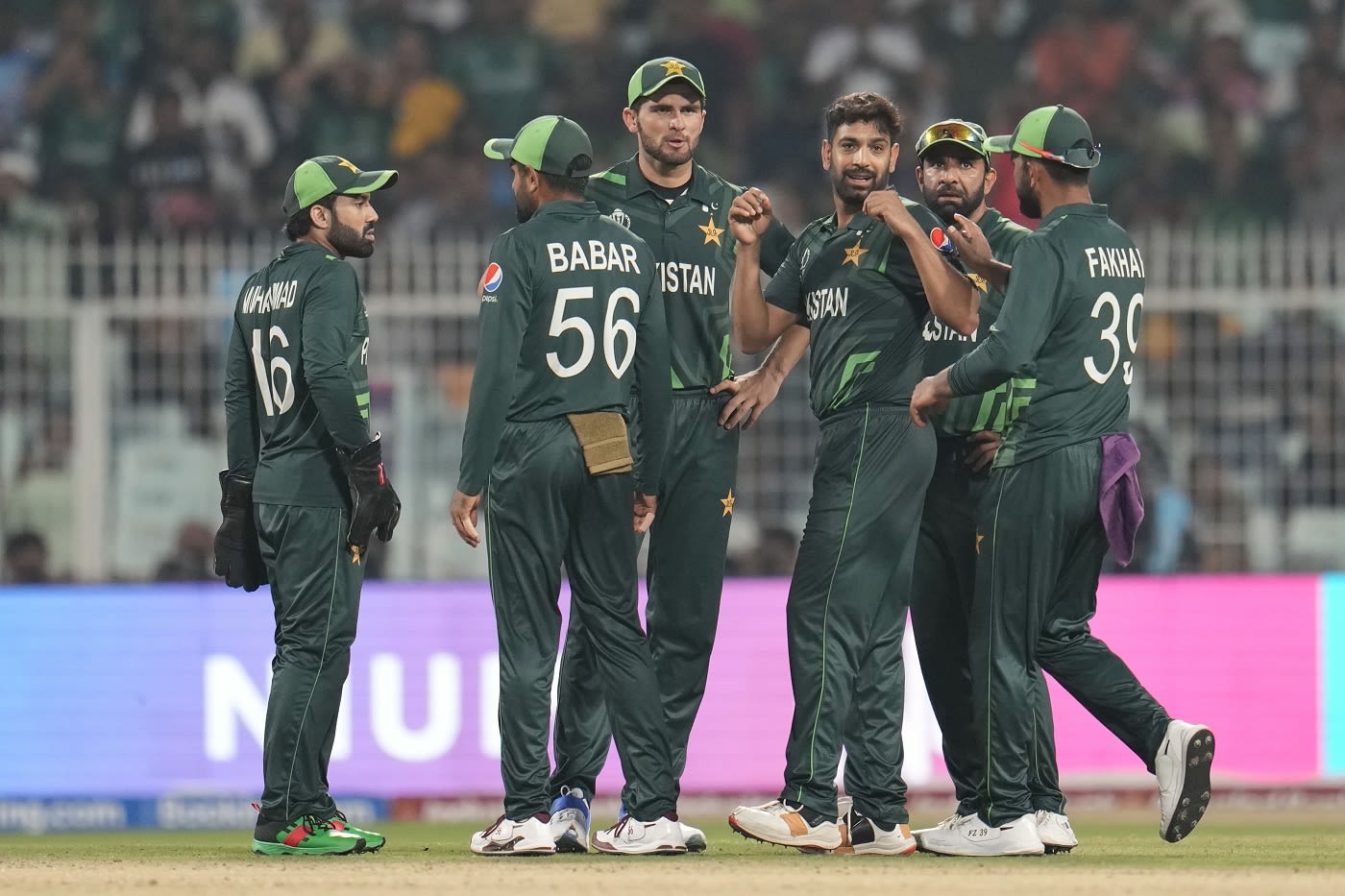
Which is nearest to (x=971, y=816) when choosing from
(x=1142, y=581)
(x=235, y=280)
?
(x=1142, y=581)

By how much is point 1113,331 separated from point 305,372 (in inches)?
113

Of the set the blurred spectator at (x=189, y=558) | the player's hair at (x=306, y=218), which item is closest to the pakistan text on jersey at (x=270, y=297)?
the player's hair at (x=306, y=218)

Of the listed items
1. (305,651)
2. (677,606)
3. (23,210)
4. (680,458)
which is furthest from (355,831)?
(23,210)

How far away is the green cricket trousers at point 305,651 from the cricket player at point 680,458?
845mm

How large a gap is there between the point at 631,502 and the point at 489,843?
4.23 ft

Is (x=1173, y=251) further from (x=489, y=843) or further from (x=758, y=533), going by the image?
(x=489, y=843)

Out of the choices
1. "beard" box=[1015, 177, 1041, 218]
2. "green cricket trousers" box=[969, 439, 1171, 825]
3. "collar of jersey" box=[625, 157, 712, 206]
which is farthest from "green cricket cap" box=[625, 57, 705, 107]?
"green cricket trousers" box=[969, 439, 1171, 825]

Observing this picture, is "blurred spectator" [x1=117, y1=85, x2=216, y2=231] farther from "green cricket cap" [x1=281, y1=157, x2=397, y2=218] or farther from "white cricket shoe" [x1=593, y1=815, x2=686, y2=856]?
"white cricket shoe" [x1=593, y1=815, x2=686, y2=856]

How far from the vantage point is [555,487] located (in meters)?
7.57

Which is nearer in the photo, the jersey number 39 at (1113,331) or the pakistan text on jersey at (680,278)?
the jersey number 39 at (1113,331)

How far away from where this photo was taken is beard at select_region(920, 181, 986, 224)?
8039mm

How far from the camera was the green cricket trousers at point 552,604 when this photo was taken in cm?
752

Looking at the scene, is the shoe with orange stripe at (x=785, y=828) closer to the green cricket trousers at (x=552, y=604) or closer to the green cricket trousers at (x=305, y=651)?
the green cricket trousers at (x=552, y=604)

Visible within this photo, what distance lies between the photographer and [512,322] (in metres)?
7.52
